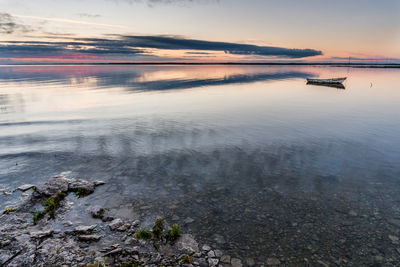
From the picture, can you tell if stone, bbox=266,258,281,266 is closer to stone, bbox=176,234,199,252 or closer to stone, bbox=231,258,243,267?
stone, bbox=231,258,243,267

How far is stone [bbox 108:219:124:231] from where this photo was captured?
9097 mm

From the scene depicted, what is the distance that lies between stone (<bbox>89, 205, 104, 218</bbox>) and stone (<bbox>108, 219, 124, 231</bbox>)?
2.60 ft

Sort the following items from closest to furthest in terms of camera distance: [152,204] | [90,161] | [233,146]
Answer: [152,204]
[90,161]
[233,146]

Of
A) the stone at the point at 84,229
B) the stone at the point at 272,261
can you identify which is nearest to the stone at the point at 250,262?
the stone at the point at 272,261

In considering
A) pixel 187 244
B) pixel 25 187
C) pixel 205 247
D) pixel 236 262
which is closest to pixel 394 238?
pixel 236 262

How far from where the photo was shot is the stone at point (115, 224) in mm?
9097

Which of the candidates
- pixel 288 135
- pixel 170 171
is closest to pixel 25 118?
pixel 170 171

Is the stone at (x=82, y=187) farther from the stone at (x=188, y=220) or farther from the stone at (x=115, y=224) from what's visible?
the stone at (x=188, y=220)

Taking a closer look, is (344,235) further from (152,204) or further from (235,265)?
(152,204)

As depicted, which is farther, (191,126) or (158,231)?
(191,126)

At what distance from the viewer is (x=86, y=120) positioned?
28.2 metres

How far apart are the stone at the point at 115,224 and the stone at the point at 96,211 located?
79 centimetres

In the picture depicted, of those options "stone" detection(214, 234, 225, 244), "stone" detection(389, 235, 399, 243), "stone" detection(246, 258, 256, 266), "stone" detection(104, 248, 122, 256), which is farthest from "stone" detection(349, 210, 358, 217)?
"stone" detection(104, 248, 122, 256)

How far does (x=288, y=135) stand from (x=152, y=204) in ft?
53.6
